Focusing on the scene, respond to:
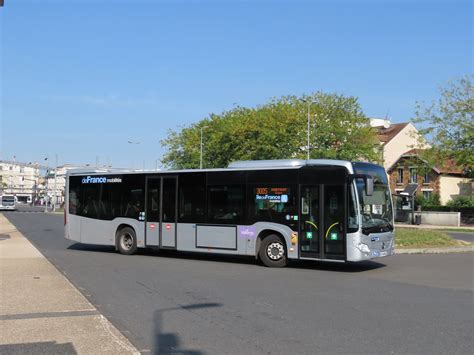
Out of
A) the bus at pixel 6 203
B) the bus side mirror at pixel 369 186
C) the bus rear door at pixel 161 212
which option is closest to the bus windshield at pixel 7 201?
the bus at pixel 6 203

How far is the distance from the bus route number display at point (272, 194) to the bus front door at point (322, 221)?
0.52 m

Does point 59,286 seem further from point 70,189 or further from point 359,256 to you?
point 70,189

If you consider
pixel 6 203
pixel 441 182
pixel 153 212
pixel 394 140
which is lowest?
pixel 153 212

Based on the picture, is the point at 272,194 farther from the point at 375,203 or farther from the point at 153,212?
the point at 153,212

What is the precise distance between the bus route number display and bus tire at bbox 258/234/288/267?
1.02 metres

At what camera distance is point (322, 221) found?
46.7ft

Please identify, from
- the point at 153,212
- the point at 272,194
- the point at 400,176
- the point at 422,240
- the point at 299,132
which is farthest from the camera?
the point at 400,176

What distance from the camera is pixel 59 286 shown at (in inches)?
423

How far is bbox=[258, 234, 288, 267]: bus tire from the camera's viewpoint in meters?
15.0

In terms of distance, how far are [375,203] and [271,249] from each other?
308 cm

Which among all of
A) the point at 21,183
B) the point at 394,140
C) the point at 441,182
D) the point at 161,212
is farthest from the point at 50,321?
the point at 21,183

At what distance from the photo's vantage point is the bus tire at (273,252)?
15000 millimetres

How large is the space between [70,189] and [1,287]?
963 centimetres

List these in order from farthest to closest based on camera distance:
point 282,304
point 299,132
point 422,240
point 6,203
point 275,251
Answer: point 6,203 → point 299,132 → point 422,240 → point 275,251 → point 282,304
